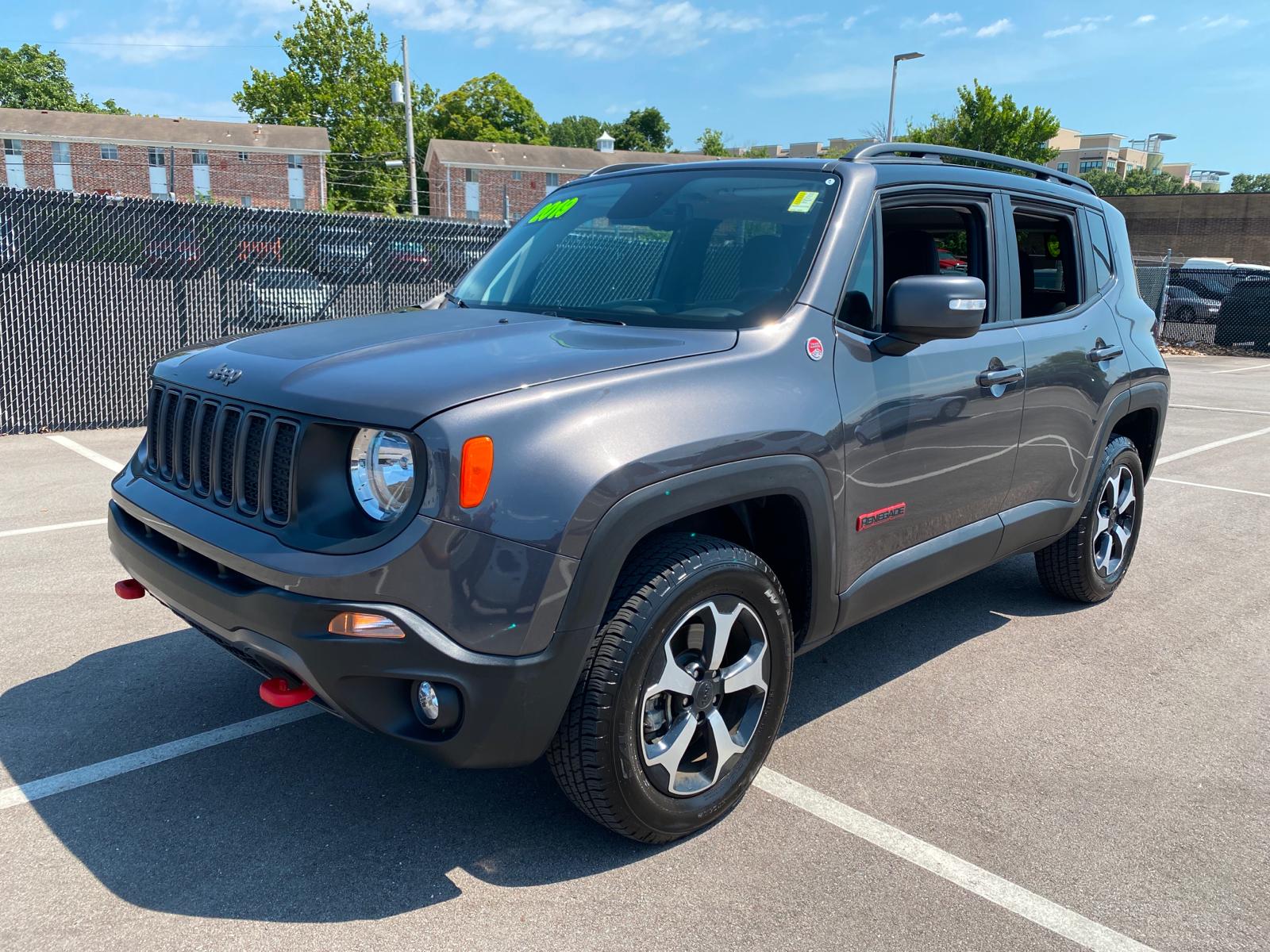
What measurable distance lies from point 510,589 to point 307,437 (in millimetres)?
644

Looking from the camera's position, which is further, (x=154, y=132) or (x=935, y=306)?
(x=154, y=132)

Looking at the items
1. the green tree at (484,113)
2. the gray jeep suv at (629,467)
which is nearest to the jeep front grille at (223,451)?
the gray jeep suv at (629,467)

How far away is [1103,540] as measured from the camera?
498 cm

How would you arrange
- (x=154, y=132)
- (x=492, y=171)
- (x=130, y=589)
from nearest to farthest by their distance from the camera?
(x=130, y=589), (x=154, y=132), (x=492, y=171)

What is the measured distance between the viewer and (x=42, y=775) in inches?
122

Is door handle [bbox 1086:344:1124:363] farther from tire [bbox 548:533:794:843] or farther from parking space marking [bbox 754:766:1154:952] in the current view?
parking space marking [bbox 754:766:1154:952]

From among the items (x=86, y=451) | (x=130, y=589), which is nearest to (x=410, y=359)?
(x=130, y=589)

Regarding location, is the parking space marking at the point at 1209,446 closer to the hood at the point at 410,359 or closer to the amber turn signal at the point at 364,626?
the hood at the point at 410,359

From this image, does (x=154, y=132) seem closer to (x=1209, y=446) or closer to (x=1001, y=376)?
(x=1209, y=446)

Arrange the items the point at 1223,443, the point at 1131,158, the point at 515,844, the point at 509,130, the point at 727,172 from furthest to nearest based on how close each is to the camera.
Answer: the point at 1131,158 → the point at 509,130 → the point at 1223,443 → the point at 727,172 → the point at 515,844

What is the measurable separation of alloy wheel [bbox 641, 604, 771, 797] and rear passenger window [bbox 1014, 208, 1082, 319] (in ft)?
7.39

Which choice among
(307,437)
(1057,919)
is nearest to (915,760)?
(1057,919)

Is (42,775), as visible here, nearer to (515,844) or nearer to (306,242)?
(515,844)

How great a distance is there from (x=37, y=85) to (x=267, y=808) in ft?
338
